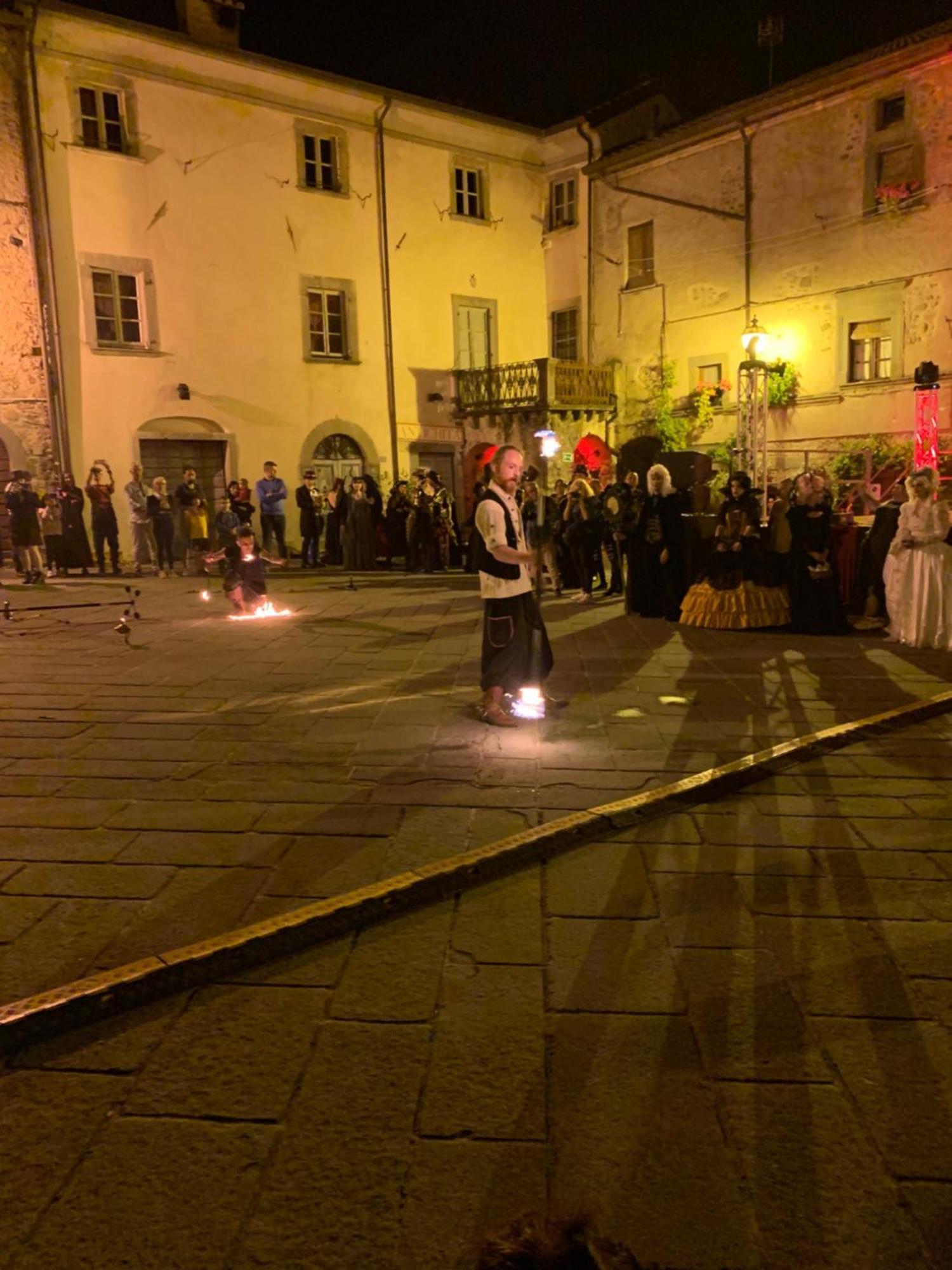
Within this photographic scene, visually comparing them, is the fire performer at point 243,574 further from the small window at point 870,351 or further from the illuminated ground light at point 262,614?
the small window at point 870,351

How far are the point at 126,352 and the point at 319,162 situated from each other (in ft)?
20.8

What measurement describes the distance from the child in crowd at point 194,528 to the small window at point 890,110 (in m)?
15.2

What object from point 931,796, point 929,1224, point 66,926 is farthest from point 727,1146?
point 931,796

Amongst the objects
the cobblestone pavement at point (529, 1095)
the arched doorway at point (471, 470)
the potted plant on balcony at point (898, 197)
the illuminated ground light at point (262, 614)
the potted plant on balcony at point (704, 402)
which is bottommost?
the cobblestone pavement at point (529, 1095)

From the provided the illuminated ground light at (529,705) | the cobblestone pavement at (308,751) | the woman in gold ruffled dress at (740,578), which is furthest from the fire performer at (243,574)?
the illuminated ground light at (529,705)

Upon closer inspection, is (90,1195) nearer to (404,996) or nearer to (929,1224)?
(404,996)

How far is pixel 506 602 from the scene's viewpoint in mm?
6070

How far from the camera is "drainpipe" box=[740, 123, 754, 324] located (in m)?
20.9

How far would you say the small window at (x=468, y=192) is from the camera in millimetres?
23016

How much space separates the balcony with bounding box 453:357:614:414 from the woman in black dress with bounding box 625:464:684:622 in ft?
38.8

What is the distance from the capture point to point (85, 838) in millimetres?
4176

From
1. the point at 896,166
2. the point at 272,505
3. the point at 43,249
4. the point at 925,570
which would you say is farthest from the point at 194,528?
the point at 896,166

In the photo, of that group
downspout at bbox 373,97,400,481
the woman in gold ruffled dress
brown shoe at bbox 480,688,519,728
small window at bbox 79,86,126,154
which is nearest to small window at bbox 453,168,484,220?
downspout at bbox 373,97,400,481

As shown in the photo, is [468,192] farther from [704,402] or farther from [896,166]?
[896,166]
